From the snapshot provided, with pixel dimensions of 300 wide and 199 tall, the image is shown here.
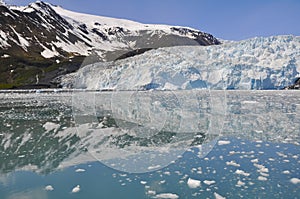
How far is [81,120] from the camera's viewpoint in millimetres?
13977

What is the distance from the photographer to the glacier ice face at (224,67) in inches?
1750

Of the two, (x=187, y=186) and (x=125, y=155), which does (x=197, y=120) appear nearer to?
(x=125, y=155)

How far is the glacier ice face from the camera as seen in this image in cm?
4444

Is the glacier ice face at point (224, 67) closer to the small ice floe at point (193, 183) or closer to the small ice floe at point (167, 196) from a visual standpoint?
the small ice floe at point (193, 183)

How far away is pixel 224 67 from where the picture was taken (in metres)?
45.7

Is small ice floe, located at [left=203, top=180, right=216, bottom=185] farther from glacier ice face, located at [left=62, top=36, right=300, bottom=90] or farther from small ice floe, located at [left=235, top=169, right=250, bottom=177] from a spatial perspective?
glacier ice face, located at [left=62, top=36, right=300, bottom=90]

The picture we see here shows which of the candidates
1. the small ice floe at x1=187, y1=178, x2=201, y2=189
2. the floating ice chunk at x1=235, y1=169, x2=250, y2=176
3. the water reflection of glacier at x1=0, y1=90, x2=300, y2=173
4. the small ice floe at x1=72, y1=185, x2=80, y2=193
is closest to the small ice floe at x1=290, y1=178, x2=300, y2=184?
the floating ice chunk at x1=235, y1=169, x2=250, y2=176

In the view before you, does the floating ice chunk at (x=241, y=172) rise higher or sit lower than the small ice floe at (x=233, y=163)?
higher

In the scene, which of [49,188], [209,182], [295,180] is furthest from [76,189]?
[295,180]

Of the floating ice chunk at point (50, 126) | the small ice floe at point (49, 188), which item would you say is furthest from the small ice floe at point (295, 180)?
the floating ice chunk at point (50, 126)

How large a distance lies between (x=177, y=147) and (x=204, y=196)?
3.52 meters

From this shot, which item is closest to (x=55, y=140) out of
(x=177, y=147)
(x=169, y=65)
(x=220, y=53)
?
(x=177, y=147)

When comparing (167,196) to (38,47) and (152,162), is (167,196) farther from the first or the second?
(38,47)

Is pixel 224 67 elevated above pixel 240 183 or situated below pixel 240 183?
above
